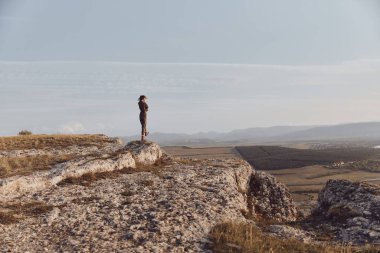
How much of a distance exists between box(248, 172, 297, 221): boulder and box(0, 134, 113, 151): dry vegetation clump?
16646 millimetres

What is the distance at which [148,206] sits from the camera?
65.4ft

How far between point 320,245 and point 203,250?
17.7 ft

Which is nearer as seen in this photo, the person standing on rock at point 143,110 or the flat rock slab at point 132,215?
the flat rock slab at point 132,215

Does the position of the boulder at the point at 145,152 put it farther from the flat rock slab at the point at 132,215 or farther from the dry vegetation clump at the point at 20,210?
the dry vegetation clump at the point at 20,210

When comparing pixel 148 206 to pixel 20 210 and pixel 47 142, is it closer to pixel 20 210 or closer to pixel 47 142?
pixel 20 210

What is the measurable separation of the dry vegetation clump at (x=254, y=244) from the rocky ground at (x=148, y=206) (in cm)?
61

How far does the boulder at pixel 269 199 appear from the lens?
27.4 metres

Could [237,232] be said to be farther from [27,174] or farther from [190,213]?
[27,174]

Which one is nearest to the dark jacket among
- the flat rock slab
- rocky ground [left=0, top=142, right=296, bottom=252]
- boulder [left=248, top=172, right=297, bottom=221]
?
rocky ground [left=0, top=142, right=296, bottom=252]

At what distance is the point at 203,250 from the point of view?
50.5ft

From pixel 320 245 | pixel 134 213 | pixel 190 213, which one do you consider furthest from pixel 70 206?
pixel 320 245

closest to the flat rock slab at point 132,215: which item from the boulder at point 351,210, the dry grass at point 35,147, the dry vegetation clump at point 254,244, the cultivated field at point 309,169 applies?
the dry vegetation clump at point 254,244

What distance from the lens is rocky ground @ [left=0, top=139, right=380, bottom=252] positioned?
16.0 meters

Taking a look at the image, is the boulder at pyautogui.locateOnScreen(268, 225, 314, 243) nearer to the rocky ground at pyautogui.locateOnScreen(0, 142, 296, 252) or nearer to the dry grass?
the rocky ground at pyautogui.locateOnScreen(0, 142, 296, 252)
